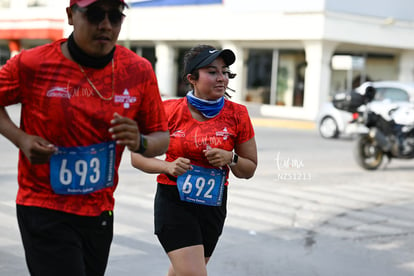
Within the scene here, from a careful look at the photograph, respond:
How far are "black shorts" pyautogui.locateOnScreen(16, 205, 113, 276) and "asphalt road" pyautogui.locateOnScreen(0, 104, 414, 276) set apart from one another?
2602 mm

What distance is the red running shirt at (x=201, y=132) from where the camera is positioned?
13.5 feet

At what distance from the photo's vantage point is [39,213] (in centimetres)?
299

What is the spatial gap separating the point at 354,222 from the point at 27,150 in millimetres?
5795

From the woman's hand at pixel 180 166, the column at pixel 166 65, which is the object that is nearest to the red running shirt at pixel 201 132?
the woman's hand at pixel 180 166

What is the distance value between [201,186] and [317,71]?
85.0ft

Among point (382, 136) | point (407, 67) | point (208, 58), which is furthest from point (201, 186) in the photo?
point (407, 67)

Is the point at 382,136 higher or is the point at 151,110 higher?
the point at 151,110

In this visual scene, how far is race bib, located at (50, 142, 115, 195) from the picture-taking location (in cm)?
294

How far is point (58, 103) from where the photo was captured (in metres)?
2.93

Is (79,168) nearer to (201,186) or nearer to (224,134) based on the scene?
(201,186)

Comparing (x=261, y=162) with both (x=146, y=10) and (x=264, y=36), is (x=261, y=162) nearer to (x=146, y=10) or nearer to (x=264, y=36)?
(x=264, y=36)

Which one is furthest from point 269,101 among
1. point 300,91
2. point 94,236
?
point 94,236

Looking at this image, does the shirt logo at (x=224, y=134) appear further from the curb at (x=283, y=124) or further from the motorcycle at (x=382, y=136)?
the curb at (x=283, y=124)

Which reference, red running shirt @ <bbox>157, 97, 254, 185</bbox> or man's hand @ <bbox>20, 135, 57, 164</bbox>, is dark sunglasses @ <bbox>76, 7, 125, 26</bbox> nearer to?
man's hand @ <bbox>20, 135, 57, 164</bbox>
